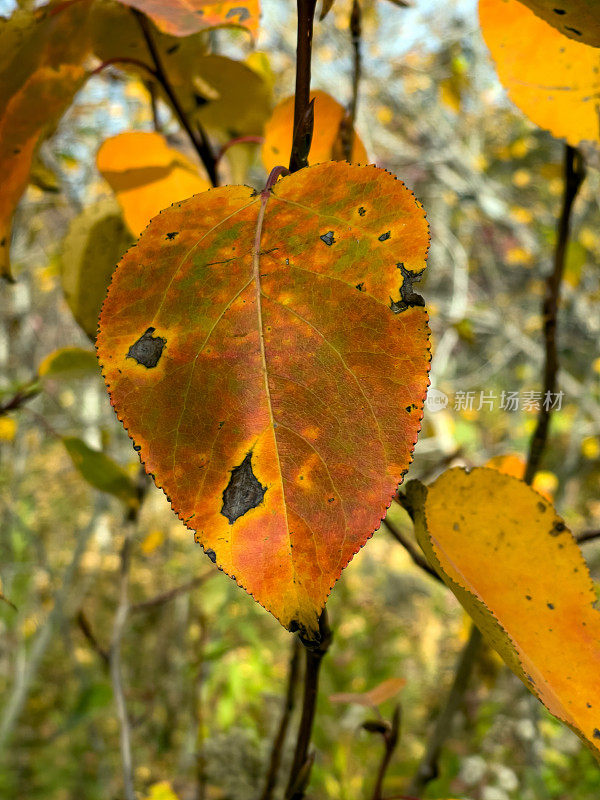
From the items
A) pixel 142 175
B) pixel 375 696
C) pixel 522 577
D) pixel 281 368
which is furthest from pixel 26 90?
pixel 375 696

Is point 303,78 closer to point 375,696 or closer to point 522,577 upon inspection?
point 522,577

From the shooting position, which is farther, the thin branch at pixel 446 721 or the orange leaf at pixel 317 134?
the thin branch at pixel 446 721

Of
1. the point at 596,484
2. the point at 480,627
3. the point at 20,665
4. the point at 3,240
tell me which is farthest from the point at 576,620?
the point at 596,484

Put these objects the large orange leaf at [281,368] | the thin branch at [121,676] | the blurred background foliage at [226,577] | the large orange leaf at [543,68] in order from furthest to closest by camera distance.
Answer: the blurred background foliage at [226,577] → the thin branch at [121,676] → the large orange leaf at [543,68] → the large orange leaf at [281,368]

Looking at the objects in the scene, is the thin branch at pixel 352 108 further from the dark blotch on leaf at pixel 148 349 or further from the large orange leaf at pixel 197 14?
the dark blotch on leaf at pixel 148 349

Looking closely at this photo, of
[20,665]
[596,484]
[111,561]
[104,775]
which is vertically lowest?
[596,484]

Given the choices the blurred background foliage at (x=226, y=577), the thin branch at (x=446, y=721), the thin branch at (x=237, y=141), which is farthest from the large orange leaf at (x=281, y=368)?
the thin branch at (x=446, y=721)

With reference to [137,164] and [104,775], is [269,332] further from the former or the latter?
[104,775]
